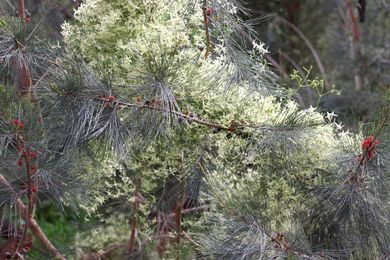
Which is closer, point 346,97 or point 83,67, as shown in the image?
point 83,67

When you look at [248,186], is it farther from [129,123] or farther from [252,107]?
[129,123]

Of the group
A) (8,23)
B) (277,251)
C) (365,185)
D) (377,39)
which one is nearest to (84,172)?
(8,23)

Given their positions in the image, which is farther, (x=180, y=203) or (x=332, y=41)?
(x=332, y=41)

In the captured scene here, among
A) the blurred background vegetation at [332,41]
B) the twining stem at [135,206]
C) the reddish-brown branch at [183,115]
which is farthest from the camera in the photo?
the blurred background vegetation at [332,41]

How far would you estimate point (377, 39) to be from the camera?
4.29m

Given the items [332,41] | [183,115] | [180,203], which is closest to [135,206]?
[180,203]

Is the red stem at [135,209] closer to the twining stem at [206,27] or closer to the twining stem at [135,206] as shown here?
the twining stem at [135,206]

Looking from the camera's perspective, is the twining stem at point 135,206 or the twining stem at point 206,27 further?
the twining stem at point 135,206

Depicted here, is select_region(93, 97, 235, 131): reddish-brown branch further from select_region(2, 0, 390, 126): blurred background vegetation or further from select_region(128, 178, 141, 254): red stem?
select_region(2, 0, 390, 126): blurred background vegetation

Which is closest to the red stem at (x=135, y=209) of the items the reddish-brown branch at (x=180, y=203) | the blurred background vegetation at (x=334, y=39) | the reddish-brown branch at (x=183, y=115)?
the reddish-brown branch at (x=180, y=203)

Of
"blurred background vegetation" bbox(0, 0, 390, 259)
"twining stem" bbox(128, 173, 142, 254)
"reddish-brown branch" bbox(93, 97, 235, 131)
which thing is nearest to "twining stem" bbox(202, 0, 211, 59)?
"reddish-brown branch" bbox(93, 97, 235, 131)

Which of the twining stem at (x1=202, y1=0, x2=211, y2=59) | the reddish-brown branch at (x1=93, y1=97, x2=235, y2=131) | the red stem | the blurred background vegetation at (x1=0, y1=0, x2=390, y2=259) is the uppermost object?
the twining stem at (x1=202, y1=0, x2=211, y2=59)

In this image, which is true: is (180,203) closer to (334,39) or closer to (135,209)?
(135,209)

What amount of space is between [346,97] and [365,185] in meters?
2.13
